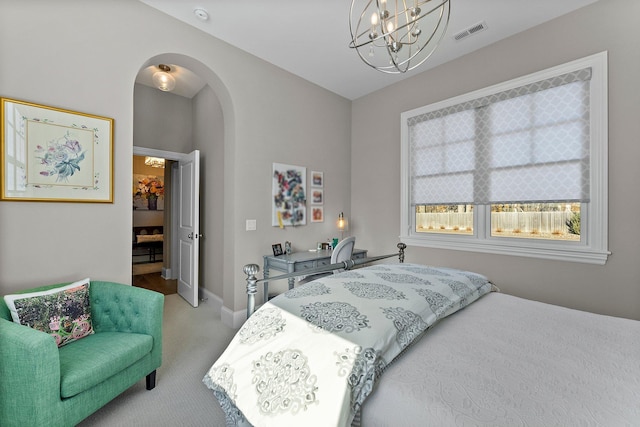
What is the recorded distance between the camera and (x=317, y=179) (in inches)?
156

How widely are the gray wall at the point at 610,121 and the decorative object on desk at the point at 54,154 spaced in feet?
10.8

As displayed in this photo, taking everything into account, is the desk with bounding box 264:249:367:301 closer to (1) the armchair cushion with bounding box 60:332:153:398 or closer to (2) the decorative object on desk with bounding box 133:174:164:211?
(1) the armchair cushion with bounding box 60:332:153:398

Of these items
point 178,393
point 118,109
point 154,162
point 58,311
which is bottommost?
point 178,393

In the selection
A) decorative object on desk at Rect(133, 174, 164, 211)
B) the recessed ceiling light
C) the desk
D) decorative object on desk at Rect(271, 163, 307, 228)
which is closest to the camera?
the recessed ceiling light

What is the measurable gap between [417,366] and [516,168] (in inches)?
105

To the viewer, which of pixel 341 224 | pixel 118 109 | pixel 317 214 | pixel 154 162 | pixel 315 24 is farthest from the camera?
pixel 154 162

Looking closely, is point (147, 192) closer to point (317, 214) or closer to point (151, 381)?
point (317, 214)

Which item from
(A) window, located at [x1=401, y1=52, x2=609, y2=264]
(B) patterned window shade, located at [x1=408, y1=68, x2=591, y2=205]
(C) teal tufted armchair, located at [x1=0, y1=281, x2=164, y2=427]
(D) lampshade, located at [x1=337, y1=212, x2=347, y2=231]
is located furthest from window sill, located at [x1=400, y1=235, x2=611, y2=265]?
(C) teal tufted armchair, located at [x1=0, y1=281, x2=164, y2=427]

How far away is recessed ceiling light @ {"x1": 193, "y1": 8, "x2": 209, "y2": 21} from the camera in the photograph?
254 centimetres

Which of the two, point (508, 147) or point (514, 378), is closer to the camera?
point (514, 378)

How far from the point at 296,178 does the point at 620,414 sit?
3.29 m

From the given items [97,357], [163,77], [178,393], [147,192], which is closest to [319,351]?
[97,357]

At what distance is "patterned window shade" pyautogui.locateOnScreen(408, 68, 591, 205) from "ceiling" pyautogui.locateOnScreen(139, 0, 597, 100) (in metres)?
0.61

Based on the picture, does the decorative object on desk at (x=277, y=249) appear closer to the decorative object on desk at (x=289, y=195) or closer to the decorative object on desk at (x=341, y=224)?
the decorative object on desk at (x=289, y=195)
